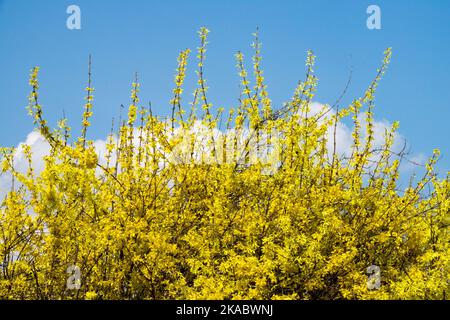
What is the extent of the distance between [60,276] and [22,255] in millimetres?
770

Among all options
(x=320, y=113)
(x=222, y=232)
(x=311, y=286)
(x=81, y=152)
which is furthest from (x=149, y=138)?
(x=311, y=286)

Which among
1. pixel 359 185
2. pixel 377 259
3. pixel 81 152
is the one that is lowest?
pixel 377 259

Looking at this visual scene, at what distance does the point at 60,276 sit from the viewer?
6617mm

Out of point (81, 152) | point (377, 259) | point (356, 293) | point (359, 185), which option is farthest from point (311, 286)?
point (81, 152)

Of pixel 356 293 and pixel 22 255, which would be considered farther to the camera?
pixel 22 255

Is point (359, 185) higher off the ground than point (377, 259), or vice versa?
point (359, 185)

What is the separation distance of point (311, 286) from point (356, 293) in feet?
1.68
